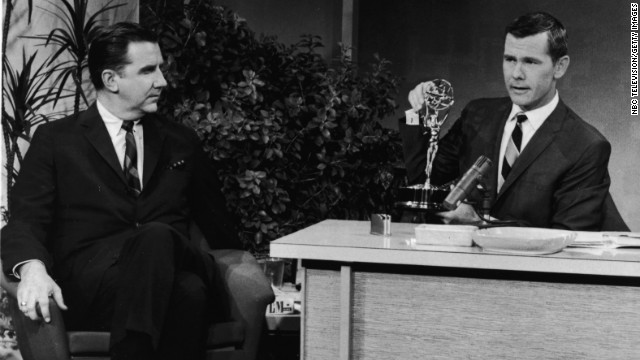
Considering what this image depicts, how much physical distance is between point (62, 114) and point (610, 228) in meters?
2.50

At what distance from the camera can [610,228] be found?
2.93 meters

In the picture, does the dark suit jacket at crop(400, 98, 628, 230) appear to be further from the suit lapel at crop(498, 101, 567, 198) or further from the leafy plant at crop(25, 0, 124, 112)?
the leafy plant at crop(25, 0, 124, 112)

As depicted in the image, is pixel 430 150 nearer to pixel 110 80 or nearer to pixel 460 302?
pixel 460 302

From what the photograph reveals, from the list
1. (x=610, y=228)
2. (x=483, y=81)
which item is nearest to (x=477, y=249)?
(x=610, y=228)

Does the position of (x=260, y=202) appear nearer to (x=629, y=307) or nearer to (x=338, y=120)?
(x=338, y=120)

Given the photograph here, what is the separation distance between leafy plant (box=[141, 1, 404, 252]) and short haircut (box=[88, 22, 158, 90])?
3.11ft

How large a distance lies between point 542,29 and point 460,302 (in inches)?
53.8

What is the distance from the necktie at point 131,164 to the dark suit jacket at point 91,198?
0.09 ft

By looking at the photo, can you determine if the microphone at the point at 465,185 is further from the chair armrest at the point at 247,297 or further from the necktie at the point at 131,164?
the necktie at the point at 131,164

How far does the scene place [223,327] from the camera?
8.64 feet

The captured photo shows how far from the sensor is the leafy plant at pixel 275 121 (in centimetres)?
407

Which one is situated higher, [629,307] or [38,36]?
[38,36]

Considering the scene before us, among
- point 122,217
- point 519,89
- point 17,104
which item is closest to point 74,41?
point 17,104

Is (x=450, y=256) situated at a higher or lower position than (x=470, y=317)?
higher
